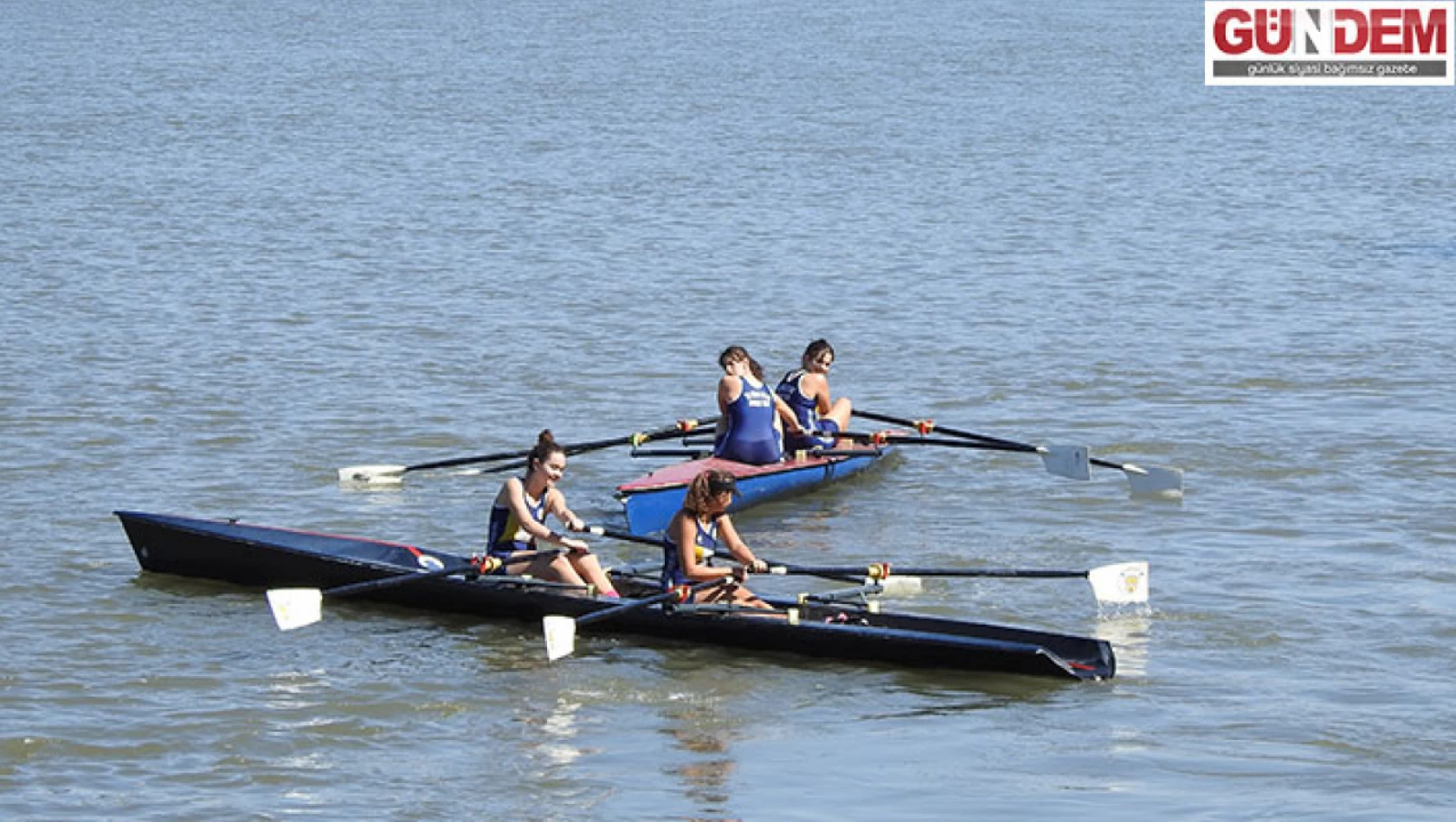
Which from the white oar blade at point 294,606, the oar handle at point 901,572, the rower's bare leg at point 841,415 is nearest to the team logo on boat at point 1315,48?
the rower's bare leg at point 841,415

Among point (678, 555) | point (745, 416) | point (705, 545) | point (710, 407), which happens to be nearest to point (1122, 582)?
point (705, 545)

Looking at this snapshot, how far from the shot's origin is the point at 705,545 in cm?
1507

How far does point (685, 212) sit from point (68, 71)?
2672cm

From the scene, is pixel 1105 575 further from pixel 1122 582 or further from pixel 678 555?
pixel 678 555

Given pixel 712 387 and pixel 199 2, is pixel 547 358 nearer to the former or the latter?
pixel 712 387

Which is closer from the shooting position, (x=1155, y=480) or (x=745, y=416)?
(x=745, y=416)

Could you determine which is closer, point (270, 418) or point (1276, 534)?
point (1276, 534)

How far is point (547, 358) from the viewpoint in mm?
26188

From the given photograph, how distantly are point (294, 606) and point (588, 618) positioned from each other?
1.99 m

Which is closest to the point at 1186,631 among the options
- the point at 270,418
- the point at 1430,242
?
the point at 270,418

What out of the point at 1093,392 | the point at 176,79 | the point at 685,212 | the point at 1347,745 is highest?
the point at 176,79

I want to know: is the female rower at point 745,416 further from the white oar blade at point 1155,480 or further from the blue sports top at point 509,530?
the blue sports top at point 509,530

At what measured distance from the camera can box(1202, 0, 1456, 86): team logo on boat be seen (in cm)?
6094

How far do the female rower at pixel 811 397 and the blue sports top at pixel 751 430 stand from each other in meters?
0.71
